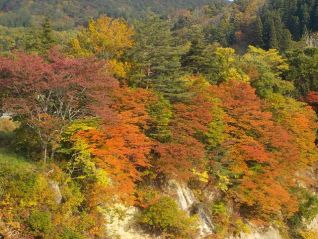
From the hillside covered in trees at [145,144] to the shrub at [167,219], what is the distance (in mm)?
61

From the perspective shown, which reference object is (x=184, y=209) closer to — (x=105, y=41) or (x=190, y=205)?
(x=190, y=205)

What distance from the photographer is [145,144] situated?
70.0 ft

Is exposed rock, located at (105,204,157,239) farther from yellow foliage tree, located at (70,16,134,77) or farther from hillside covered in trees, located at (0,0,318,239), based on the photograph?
yellow foliage tree, located at (70,16,134,77)

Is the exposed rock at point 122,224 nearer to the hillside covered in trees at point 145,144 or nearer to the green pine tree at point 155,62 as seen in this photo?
the hillside covered in trees at point 145,144

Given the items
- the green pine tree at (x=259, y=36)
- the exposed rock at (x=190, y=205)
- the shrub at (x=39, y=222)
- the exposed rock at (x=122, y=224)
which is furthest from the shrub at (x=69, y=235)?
the green pine tree at (x=259, y=36)

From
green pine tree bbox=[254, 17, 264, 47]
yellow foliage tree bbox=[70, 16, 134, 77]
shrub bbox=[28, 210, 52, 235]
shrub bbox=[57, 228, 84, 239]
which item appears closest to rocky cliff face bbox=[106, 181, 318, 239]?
shrub bbox=[57, 228, 84, 239]

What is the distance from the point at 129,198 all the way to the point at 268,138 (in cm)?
1155

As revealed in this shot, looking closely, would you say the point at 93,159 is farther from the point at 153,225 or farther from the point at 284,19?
the point at 284,19

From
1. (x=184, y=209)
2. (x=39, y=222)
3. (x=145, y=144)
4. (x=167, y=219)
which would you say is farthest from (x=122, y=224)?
(x=39, y=222)

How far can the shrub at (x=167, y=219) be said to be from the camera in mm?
21047

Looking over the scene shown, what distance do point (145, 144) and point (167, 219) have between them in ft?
13.2

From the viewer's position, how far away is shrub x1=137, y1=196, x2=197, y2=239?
2105 cm

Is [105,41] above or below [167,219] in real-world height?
above

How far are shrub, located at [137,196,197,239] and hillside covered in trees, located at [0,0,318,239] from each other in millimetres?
61
